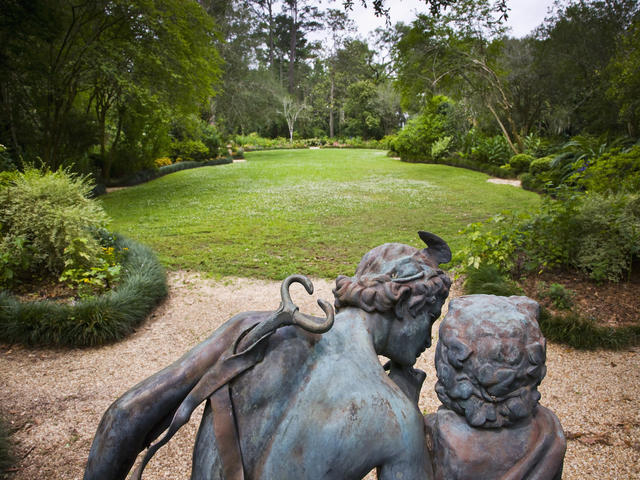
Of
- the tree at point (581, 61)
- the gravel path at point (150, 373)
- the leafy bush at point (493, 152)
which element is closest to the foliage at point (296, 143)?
the tree at point (581, 61)

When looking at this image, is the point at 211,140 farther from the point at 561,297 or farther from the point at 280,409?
the point at 280,409

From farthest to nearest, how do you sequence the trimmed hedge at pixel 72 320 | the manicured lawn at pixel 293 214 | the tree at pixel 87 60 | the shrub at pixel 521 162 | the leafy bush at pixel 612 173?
the shrub at pixel 521 162, the tree at pixel 87 60, the manicured lawn at pixel 293 214, the leafy bush at pixel 612 173, the trimmed hedge at pixel 72 320

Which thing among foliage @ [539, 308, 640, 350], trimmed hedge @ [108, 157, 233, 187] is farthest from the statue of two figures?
trimmed hedge @ [108, 157, 233, 187]

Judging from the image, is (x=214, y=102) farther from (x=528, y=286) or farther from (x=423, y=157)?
(x=528, y=286)

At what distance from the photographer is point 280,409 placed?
3.50ft

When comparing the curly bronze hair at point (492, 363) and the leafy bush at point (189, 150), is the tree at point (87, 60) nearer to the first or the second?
the leafy bush at point (189, 150)

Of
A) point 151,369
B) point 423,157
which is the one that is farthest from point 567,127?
point 151,369

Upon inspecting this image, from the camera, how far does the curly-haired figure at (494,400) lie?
3.45 ft

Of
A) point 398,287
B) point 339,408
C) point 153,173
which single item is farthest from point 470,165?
point 339,408

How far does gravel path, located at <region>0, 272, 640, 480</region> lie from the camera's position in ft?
9.73

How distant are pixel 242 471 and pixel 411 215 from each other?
1022cm

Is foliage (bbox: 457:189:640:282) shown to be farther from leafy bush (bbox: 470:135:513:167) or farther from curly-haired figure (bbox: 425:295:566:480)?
leafy bush (bbox: 470:135:513:167)

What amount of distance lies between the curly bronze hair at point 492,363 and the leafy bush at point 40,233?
5.81m

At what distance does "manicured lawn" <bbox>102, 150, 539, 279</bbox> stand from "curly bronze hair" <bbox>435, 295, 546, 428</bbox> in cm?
532
